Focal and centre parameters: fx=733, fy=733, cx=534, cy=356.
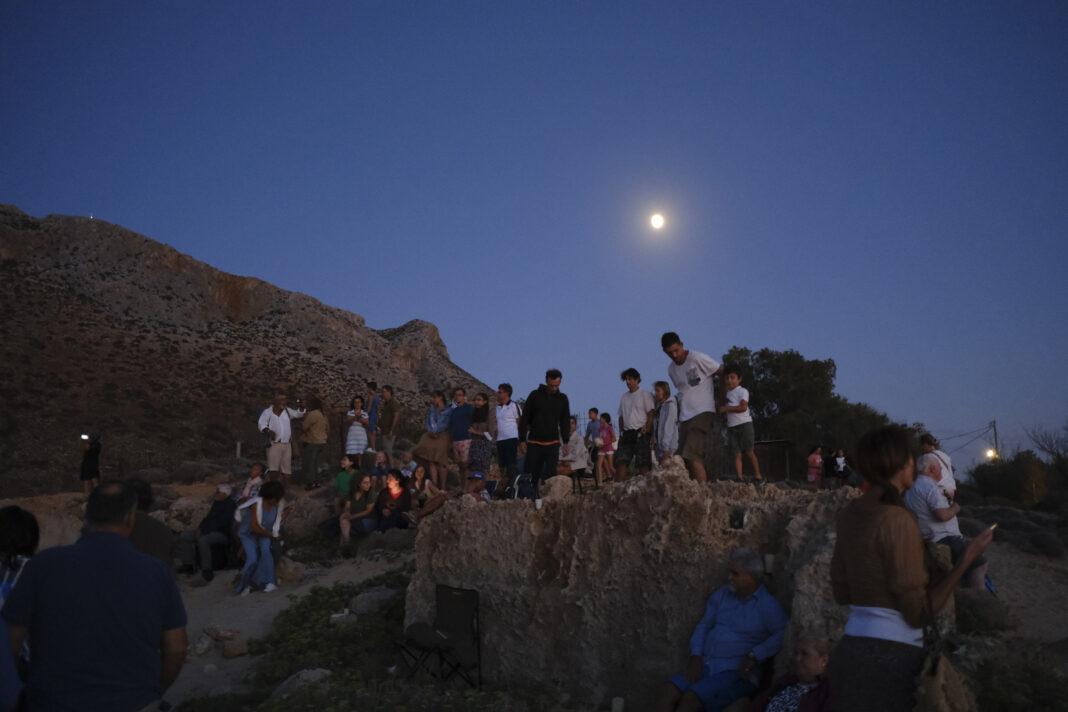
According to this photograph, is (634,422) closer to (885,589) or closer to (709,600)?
(709,600)

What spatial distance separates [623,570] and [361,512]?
6330 millimetres

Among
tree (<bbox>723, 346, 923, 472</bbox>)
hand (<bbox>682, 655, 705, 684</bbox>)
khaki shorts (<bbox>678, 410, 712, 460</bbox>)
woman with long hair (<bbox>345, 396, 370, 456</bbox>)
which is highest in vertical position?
tree (<bbox>723, 346, 923, 472</bbox>)

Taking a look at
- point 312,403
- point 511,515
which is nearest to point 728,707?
point 511,515

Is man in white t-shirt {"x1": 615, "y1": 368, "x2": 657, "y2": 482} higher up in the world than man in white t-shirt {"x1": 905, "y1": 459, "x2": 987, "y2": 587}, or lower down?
higher up

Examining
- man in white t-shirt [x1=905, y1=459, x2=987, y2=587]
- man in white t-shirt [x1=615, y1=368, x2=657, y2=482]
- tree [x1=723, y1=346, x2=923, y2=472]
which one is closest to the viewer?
man in white t-shirt [x1=905, y1=459, x2=987, y2=587]

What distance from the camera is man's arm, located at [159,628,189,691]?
112 inches

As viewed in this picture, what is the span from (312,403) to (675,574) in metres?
9.96

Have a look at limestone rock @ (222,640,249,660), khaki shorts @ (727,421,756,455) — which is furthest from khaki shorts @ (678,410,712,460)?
limestone rock @ (222,640,249,660)

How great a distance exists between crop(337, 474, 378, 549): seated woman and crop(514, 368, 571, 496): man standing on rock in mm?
3555

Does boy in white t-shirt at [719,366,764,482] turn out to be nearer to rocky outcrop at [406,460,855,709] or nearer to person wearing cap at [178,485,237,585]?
rocky outcrop at [406,460,855,709]

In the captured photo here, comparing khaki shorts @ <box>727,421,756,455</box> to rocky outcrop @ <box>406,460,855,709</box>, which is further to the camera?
khaki shorts @ <box>727,421,756,455</box>

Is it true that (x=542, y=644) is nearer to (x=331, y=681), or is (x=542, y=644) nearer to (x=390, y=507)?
(x=331, y=681)

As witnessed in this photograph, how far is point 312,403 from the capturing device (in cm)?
1411

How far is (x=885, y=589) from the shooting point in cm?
256
